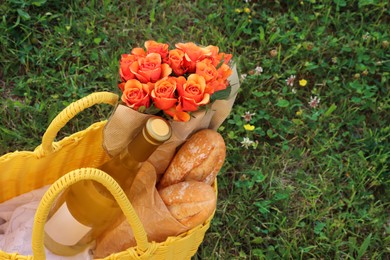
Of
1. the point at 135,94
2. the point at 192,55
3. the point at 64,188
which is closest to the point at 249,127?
the point at 192,55

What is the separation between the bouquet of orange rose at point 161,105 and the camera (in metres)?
1.37

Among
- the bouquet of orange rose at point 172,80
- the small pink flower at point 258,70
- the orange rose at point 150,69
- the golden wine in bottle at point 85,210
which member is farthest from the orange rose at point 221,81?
the small pink flower at point 258,70

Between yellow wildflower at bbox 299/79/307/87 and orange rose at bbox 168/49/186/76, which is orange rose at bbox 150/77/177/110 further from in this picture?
yellow wildflower at bbox 299/79/307/87

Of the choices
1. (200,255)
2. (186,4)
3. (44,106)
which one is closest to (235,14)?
(186,4)

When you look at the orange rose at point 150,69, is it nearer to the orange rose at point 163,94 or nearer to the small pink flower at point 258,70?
the orange rose at point 163,94

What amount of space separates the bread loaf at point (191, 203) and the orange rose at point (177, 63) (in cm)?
31

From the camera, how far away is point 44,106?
2.25m

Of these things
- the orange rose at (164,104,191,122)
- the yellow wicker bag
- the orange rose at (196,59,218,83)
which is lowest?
the yellow wicker bag

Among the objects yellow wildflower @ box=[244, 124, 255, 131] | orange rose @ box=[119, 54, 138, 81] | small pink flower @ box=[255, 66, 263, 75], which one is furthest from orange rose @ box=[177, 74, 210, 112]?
small pink flower @ box=[255, 66, 263, 75]

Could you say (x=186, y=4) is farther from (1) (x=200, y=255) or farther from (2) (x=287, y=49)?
(1) (x=200, y=255)

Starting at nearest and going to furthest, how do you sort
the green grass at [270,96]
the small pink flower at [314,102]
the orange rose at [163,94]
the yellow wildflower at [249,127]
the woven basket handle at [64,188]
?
1. the woven basket handle at [64,188]
2. the orange rose at [163,94]
3. the green grass at [270,96]
4. the yellow wildflower at [249,127]
5. the small pink flower at [314,102]

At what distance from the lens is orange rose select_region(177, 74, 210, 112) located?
53.7 inches

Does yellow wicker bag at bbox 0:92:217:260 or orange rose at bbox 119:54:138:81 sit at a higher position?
orange rose at bbox 119:54:138:81

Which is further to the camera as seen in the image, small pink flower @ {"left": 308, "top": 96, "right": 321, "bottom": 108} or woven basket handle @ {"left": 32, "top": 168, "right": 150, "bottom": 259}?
small pink flower @ {"left": 308, "top": 96, "right": 321, "bottom": 108}
